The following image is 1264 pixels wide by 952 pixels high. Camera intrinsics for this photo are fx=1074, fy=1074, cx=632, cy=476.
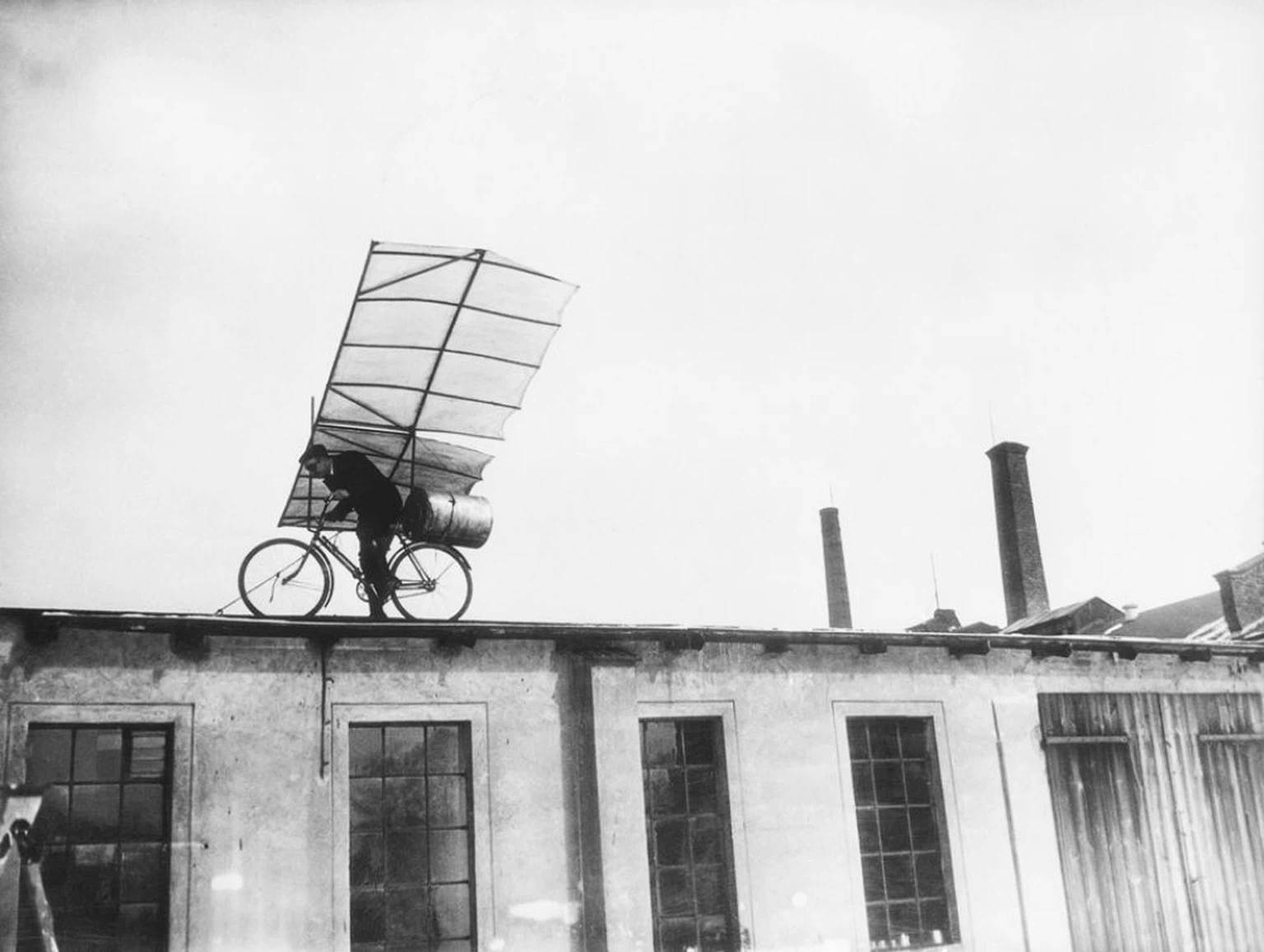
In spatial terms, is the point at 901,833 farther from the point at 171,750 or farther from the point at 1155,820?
the point at 171,750

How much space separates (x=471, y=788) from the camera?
33.4 feet

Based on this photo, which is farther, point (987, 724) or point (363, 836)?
point (987, 724)

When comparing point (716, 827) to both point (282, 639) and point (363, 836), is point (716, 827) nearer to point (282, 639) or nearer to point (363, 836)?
point (363, 836)

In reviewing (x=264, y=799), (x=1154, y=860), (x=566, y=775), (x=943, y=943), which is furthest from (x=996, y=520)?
(x=264, y=799)

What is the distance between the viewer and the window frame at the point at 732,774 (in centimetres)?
1070

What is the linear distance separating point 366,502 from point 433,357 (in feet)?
5.63

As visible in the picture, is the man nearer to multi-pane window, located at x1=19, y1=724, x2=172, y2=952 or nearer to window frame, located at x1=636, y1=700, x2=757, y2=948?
multi-pane window, located at x1=19, y1=724, x2=172, y2=952

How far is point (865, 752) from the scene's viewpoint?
1204 cm

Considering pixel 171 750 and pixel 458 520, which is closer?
pixel 171 750

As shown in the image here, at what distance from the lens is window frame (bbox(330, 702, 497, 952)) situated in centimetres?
939

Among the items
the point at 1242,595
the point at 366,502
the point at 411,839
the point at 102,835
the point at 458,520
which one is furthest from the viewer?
the point at 1242,595

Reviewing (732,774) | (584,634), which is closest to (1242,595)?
(732,774)

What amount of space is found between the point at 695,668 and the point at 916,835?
3268 millimetres

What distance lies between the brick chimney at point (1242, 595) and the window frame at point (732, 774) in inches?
707
